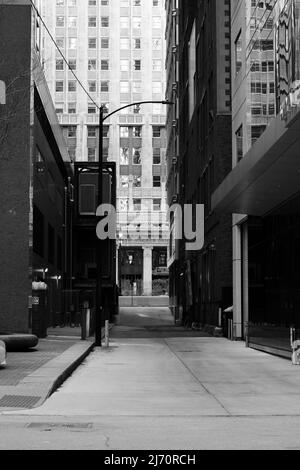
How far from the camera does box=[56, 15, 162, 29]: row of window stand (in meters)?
128

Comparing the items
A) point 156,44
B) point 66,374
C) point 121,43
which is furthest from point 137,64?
point 66,374

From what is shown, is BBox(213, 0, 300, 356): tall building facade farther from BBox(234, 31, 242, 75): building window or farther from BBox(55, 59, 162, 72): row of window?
BBox(55, 59, 162, 72): row of window

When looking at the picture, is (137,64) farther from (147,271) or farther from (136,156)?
(147,271)

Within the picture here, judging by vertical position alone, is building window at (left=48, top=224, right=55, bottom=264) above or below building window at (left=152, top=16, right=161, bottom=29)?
below

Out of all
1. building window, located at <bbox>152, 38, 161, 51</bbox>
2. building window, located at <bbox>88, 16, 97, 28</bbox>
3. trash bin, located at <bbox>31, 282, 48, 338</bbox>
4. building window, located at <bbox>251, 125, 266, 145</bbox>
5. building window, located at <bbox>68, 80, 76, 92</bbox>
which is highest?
building window, located at <bbox>88, 16, 97, 28</bbox>

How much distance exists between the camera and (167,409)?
12.6m

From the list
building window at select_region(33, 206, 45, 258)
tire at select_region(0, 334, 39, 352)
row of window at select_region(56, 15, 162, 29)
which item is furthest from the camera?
row of window at select_region(56, 15, 162, 29)

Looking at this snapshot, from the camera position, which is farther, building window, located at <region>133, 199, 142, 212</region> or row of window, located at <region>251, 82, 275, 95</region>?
building window, located at <region>133, 199, 142, 212</region>

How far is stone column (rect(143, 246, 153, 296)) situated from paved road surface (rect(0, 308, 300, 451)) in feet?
313

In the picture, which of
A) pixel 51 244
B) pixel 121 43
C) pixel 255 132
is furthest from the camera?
pixel 121 43

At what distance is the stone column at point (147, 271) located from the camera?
119 meters

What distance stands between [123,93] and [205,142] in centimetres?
9071

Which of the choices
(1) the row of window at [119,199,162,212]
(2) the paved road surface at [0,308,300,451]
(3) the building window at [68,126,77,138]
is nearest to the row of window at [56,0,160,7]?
(3) the building window at [68,126,77,138]
